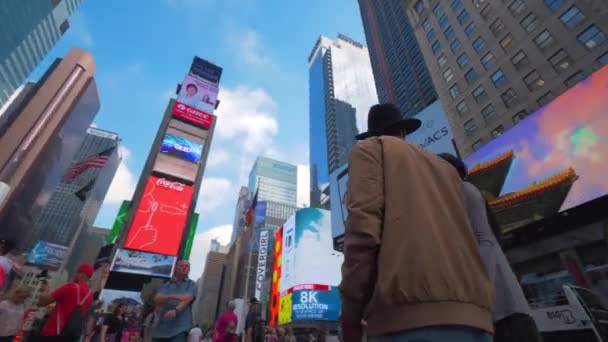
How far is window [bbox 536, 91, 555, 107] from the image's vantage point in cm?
2116

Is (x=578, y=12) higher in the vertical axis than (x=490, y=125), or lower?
higher

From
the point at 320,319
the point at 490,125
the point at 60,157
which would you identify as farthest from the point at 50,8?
the point at 490,125

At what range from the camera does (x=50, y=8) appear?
283ft

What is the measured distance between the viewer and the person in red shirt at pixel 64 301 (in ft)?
13.1

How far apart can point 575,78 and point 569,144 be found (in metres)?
11.1

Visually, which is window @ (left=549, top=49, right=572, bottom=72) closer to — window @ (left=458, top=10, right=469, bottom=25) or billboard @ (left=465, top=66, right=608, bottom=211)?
billboard @ (left=465, top=66, right=608, bottom=211)

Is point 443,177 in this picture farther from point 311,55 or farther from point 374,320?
point 311,55

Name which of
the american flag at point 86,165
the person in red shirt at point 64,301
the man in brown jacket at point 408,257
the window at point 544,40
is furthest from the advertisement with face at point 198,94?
the man in brown jacket at point 408,257

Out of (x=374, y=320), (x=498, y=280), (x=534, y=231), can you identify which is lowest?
(x=374, y=320)

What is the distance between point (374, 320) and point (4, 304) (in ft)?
21.6

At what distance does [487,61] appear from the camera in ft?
87.4

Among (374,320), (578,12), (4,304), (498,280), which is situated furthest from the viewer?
(578,12)

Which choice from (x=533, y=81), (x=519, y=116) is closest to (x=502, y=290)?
(x=519, y=116)

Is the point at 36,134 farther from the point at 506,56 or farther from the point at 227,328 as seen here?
the point at 506,56
